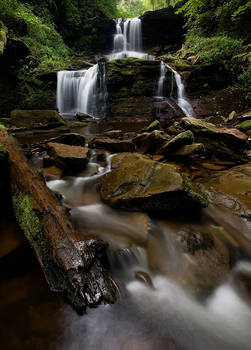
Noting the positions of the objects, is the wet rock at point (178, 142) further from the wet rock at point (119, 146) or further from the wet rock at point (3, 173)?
the wet rock at point (3, 173)

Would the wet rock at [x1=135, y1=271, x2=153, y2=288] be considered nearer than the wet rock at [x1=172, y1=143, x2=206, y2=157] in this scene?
Yes

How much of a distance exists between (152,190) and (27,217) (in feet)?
4.80

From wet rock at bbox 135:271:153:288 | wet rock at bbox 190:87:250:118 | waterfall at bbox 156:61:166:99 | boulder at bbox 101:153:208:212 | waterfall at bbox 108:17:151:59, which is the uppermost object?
waterfall at bbox 108:17:151:59

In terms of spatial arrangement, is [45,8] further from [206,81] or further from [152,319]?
[152,319]

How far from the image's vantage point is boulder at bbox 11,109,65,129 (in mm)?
7949

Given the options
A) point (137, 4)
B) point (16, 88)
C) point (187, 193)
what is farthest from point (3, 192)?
point (137, 4)

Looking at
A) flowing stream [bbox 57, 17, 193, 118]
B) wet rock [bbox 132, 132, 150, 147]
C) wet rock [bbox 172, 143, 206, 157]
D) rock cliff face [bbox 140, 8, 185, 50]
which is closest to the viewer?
wet rock [bbox 172, 143, 206, 157]

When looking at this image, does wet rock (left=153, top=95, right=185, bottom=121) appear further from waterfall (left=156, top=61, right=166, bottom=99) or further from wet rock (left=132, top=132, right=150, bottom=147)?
wet rock (left=132, top=132, right=150, bottom=147)

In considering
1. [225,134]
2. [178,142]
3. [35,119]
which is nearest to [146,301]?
[178,142]

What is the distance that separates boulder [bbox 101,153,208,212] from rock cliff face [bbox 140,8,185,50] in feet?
79.8

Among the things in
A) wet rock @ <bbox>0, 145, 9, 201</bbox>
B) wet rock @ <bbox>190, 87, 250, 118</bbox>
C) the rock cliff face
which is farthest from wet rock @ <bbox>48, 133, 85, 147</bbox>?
the rock cliff face

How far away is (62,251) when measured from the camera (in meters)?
1.52

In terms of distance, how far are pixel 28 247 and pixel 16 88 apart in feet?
37.2

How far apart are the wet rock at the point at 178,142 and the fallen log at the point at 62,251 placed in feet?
9.12
